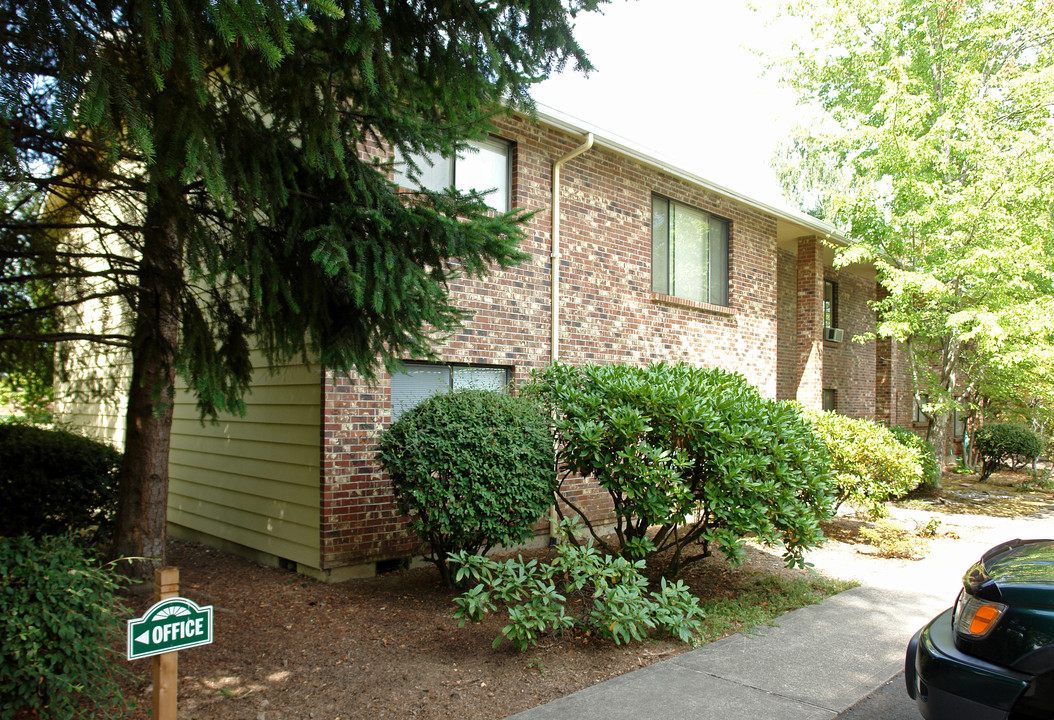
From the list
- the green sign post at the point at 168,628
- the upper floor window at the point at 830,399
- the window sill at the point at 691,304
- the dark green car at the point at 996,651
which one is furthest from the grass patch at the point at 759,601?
the upper floor window at the point at 830,399

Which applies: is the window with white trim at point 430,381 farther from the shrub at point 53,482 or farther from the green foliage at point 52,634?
the green foliage at point 52,634

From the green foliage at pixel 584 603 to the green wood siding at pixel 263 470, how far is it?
241 cm

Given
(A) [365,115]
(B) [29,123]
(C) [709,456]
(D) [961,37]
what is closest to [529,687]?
(C) [709,456]

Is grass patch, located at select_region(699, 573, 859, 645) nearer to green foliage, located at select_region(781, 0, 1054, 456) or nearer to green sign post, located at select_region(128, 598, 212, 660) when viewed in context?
green sign post, located at select_region(128, 598, 212, 660)

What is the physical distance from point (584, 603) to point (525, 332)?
3912mm

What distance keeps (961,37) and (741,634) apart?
1186cm

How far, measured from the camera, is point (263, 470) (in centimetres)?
789

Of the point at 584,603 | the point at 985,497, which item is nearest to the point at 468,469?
the point at 584,603

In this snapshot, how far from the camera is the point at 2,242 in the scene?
5273 mm

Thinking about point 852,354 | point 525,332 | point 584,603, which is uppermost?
point 852,354

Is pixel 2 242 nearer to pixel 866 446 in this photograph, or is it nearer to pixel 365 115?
pixel 365 115

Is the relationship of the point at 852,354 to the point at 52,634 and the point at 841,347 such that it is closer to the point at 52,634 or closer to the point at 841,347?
the point at 841,347

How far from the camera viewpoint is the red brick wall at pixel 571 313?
700cm

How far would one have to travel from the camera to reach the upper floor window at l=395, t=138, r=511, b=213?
8.08 m
